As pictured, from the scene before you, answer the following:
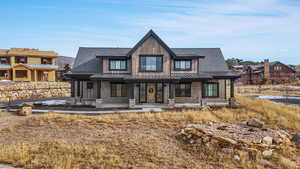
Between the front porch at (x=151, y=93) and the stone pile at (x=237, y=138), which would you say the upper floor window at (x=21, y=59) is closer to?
the front porch at (x=151, y=93)

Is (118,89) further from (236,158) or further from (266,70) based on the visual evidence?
(266,70)

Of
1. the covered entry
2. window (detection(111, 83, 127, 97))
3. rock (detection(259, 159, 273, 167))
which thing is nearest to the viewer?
rock (detection(259, 159, 273, 167))

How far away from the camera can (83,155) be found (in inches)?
339

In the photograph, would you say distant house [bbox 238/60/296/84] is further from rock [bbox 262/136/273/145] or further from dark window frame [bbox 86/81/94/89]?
rock [bbox 262/136/273/145]

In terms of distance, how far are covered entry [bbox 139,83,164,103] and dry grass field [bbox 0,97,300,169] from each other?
5.02 m

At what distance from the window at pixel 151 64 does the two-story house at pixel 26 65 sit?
30022mm

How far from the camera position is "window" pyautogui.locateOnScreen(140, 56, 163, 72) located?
62.8ft

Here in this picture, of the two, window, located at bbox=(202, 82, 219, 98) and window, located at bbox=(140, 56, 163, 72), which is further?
window, located at bbox=(202, 82, 219, 98)

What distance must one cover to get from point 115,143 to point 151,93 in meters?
10.1

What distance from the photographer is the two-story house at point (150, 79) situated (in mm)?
18688

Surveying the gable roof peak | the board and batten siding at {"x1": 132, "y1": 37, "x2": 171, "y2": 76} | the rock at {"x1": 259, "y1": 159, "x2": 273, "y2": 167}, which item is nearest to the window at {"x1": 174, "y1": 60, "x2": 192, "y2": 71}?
the board and batten siding at {"x1": 132, "y1": 37, "x2": 171, "y2": 76}

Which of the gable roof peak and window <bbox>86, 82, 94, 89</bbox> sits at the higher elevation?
the gable roof peak

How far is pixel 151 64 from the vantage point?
757 inches

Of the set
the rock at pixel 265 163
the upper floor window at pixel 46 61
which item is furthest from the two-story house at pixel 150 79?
the upper floor window at pixel 46 61
